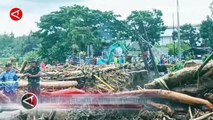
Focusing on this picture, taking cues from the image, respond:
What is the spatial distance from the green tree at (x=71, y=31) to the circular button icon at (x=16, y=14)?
22264 mm

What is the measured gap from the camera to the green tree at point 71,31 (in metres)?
30.5

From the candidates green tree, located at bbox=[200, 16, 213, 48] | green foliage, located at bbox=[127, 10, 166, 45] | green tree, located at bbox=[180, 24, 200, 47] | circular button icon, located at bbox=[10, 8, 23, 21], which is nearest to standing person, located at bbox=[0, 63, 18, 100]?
circular button icon, located at bbox=[10, 8, 23, 21]

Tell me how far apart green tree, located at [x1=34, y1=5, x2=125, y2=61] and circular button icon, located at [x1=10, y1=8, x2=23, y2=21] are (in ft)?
73.0

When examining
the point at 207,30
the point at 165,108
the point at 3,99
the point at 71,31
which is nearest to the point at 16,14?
the point at 165,108

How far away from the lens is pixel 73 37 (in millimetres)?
30703

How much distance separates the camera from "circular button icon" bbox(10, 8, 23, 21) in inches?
258

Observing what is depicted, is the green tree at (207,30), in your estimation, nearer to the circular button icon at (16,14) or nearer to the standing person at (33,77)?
the standing person at (33,77)

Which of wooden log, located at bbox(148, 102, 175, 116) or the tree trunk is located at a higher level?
wooden log, located at bbox(148, 102, 175, 116)

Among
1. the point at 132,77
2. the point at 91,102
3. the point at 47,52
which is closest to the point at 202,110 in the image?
the point at 91,102

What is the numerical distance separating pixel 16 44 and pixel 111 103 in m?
31.9

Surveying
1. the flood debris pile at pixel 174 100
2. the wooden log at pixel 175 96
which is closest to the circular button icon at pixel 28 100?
the flood debris pile at pixel 174 100

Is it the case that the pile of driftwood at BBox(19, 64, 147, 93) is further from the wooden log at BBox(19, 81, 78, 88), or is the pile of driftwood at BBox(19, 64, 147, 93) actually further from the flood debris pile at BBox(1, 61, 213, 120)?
the flood debris pile at BBox(1, 61, 213, 120)

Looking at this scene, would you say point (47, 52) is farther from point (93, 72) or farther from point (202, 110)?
point (202, 110)

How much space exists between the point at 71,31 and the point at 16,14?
2470cm
